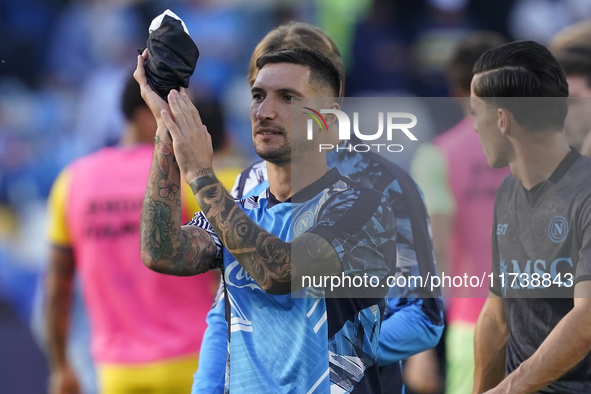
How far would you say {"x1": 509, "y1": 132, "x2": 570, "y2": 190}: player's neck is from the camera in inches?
90.4

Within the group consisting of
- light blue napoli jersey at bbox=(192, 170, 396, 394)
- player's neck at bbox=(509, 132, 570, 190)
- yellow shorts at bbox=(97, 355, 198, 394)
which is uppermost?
player's neck at bbox=(509, 132, 570, 190)

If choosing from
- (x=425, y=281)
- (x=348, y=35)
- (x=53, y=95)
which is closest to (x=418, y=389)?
(x=425, y=281)

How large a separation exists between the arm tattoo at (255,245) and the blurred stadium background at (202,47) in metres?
4.52

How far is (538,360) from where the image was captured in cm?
216

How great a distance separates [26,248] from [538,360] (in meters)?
4.75

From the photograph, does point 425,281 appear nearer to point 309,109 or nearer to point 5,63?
point 309,109

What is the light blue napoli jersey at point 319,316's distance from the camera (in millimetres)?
2021

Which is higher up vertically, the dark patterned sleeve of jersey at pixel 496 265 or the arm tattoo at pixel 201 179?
the arm tattoo at pixel 201 179

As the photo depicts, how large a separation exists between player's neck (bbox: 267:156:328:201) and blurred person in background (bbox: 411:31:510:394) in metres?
0.76

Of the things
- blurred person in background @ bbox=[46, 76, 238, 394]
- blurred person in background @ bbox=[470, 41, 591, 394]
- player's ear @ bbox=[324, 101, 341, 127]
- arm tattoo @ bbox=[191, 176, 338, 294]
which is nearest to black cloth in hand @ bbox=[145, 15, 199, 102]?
arm tattoo @ bbox=[191, 176, 338, 294]

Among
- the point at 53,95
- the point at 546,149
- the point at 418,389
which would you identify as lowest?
the point at 418,389

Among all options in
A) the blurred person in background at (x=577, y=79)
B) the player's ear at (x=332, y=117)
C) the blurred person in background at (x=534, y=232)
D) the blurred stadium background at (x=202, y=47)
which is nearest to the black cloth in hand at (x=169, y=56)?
the player's ear at (x=332, y=117)

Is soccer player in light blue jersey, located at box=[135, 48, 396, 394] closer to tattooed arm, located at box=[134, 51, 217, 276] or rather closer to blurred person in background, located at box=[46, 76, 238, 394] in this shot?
tattooed arm, located at box=[134, 51, 217, 276]

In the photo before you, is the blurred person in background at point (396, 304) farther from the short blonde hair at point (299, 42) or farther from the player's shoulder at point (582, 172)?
the player's shoulder at point (582, 172)
